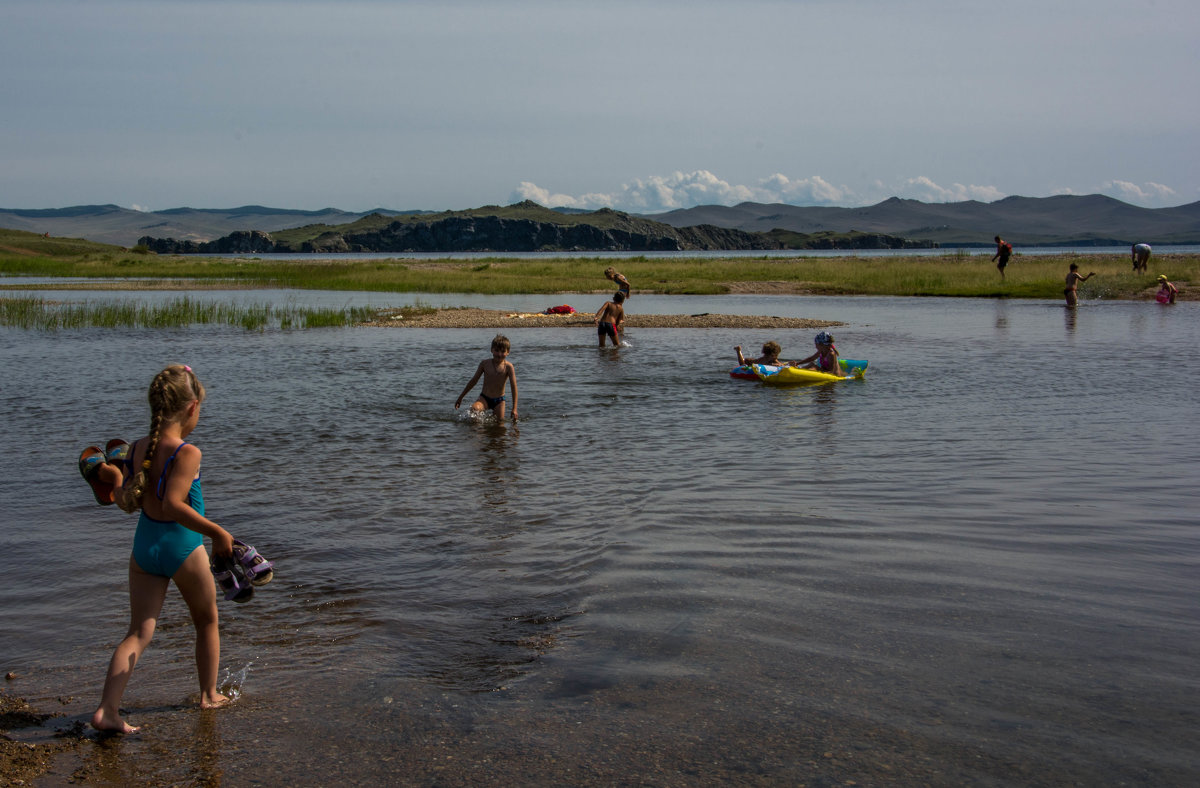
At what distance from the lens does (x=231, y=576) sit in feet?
16.8

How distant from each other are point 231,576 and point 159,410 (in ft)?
3.28

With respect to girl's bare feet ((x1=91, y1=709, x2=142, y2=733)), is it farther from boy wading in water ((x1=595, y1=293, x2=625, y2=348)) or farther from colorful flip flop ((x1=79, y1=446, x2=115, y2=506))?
boy wading in water ((x1=595, y1=293, x2=625, y2=348))

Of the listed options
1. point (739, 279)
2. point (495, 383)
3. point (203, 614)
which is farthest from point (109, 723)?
point (739, 279)

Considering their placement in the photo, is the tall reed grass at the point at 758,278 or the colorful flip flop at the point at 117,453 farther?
the tall reed grass at the point at 758,278

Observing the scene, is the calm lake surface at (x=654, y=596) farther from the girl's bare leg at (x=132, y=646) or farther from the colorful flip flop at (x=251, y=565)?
the colorful flip flop at (x=251, y=565)

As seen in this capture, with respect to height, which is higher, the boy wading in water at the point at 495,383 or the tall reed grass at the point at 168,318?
the tall reed grass at the point at 168,318

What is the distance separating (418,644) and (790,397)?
11778 millimetres

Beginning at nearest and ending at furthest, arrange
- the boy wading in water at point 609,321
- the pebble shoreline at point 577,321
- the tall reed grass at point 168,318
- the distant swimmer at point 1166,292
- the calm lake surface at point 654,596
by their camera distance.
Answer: the calm lake surface at point 654,596
the boy wading in water at point 609,321
the tall reed grass at point 168,318
the pebble shoreline at point 577,321
the distant swimmer at point 1166,292

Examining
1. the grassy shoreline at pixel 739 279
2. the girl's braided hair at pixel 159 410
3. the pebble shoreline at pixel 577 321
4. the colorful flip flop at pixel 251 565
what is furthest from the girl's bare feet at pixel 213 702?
the grassy shoreline at pixel 739 279

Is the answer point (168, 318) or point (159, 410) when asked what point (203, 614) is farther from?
point (168, 318)

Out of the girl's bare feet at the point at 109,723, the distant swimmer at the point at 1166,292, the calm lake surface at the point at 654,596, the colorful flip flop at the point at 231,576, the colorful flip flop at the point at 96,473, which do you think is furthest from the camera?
the distant swimmer at the point at 1166,292

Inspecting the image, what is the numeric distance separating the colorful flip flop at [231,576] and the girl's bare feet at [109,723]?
79cm

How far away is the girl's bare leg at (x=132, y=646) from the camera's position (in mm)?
4770

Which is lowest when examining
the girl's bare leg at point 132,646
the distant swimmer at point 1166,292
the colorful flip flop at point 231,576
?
the girl's bare leg at point 132,646
